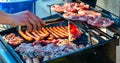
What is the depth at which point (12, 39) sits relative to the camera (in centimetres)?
316

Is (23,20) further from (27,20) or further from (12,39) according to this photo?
(12,39)

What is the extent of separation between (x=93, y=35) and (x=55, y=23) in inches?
28.5

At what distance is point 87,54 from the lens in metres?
2.55

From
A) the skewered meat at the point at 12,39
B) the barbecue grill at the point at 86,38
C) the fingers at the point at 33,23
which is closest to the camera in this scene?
the fingers at the point at 33,23

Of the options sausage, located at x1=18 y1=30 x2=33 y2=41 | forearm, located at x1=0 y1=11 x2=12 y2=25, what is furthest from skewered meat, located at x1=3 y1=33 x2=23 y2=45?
forearm, located at x1=0 y1=11 x2=12 y2=25

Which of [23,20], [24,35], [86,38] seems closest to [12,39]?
[24,35]

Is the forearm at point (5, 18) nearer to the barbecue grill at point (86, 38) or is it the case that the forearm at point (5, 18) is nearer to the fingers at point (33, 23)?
the fingers at point (33, 23)

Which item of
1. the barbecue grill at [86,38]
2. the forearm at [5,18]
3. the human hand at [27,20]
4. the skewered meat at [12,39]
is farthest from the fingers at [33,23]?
the skewered meat at [12,39]

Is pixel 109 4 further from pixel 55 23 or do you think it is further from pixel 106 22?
pixel 106 22

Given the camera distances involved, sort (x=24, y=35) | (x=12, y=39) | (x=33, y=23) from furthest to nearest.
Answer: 1. (x=24, y=35)
2. (x=12, y=39)
3. (x=33, y=23)

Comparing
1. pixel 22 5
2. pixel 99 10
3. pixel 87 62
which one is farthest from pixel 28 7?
pixel 87 62

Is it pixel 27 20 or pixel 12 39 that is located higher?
pixel 27 20

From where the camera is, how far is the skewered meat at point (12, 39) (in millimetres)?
3124

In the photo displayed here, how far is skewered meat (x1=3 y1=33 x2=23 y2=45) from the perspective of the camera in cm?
312
